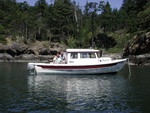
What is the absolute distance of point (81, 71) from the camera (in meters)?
38.5

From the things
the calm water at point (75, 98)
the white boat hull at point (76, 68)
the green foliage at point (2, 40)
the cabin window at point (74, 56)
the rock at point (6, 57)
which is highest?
the green foliage at point (2, 40)

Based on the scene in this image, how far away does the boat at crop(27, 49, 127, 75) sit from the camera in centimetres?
3817

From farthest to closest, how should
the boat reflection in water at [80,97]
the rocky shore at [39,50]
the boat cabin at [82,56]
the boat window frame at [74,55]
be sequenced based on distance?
the rocky shore at [39,50]
the boat window frame at [74,55]
the boat cabin at [82,56]
the boat reflection in water at [80,97]

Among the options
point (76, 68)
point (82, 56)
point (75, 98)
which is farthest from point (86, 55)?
point (75, 98)

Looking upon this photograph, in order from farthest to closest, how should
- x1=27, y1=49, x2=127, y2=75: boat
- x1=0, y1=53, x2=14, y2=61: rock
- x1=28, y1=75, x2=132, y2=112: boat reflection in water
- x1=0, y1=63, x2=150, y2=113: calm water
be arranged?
x1=0, y1=53, x2=14, y2=61: rock < x1=27, y1=49, x2=127, y2=75: boat < x1=28, y1=75, x2=132, y2=112: boat reflection in water < x1=0, y1=63, x2=150, y2=113: calm water

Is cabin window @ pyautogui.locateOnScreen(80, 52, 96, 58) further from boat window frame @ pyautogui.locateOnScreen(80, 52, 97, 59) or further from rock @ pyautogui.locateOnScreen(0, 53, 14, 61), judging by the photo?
rock @ pyautogui.locateOnScreen(0, 53, 14, 61)

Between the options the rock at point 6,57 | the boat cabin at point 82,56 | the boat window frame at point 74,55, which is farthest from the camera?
the rock at point 6,57

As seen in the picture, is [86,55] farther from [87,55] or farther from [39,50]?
[39,50]

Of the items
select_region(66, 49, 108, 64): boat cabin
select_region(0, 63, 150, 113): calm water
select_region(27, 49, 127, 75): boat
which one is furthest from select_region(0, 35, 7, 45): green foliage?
select_region(0, 63, 150, 113): calm water

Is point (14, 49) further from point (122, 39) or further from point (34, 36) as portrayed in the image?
point (122, 39)

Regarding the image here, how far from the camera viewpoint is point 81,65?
1501 inches

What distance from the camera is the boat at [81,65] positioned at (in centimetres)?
3817

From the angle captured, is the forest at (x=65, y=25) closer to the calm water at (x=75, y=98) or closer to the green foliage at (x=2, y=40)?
the green foliage at (x=2, y=40)

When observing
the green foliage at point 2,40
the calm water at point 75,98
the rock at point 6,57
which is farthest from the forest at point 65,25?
the calm water at point 75,98
